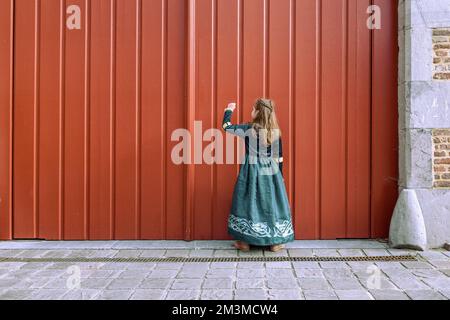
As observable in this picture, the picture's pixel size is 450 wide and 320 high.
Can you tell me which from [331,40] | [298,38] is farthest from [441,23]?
[298,38]

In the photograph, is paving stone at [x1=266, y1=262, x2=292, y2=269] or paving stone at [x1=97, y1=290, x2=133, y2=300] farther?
paving stone at [x1=266, y1=262, x2=292, y2=269]

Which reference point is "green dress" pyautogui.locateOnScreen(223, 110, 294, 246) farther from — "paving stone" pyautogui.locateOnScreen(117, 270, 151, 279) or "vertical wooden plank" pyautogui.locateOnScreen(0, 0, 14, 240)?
"vertical wooden plank" pyautogui.locateOnScreen(0, 0, 14, 240)

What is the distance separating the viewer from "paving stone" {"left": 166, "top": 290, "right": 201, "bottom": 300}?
3191 mm

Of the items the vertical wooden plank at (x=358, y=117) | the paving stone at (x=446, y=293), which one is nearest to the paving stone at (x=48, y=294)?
the paving stone at (x=446, y=293)

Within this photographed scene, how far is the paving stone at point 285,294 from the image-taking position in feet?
10.4

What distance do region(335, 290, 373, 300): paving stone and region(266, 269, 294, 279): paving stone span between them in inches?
19.7

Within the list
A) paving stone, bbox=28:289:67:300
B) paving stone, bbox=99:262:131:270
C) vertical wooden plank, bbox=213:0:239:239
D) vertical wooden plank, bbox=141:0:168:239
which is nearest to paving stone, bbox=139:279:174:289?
paving stone, bbox=99:262:131:270

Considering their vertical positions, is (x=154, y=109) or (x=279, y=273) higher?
(x=154, y=109)

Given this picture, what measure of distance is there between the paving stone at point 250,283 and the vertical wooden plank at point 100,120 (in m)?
1.89

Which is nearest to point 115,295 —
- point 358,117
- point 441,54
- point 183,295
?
point 183,295

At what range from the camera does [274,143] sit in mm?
4457

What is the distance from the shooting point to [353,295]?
3229mm

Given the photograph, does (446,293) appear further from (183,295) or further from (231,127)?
(231,127)

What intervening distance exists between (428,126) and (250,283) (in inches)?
92.2
